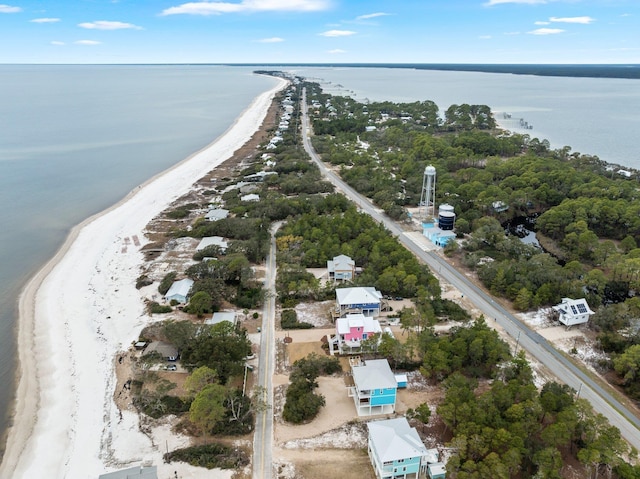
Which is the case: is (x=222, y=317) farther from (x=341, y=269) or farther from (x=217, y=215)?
(x=217, y=215)

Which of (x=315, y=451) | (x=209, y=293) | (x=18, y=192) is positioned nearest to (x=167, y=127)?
(x=18, y=192)

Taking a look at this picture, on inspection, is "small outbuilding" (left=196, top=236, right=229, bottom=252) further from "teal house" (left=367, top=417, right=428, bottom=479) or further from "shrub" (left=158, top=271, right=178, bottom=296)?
"teal house" (left=367, top=417, right=428, bottom=479)

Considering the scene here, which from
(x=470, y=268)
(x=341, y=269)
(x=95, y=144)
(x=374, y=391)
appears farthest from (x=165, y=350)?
(x=95, y=144)

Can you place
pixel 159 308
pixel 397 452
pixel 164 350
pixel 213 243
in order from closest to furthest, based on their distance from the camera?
1. pixel 397 452
2. pixel 164 350
3. pixel 159 308
4. pixel 213 243

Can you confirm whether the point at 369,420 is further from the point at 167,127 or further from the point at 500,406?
the point at 167,127

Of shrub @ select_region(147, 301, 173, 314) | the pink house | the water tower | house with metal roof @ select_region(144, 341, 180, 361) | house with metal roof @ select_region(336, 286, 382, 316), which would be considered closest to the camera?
house with metal roof @ select_region(144, 341, 180, 361)

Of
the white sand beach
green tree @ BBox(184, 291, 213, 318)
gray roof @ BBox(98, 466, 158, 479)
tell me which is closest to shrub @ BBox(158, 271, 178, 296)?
the white sand beach

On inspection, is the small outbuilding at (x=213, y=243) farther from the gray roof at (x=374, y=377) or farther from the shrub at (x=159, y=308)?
the gray roof at (x=374, y=377)
